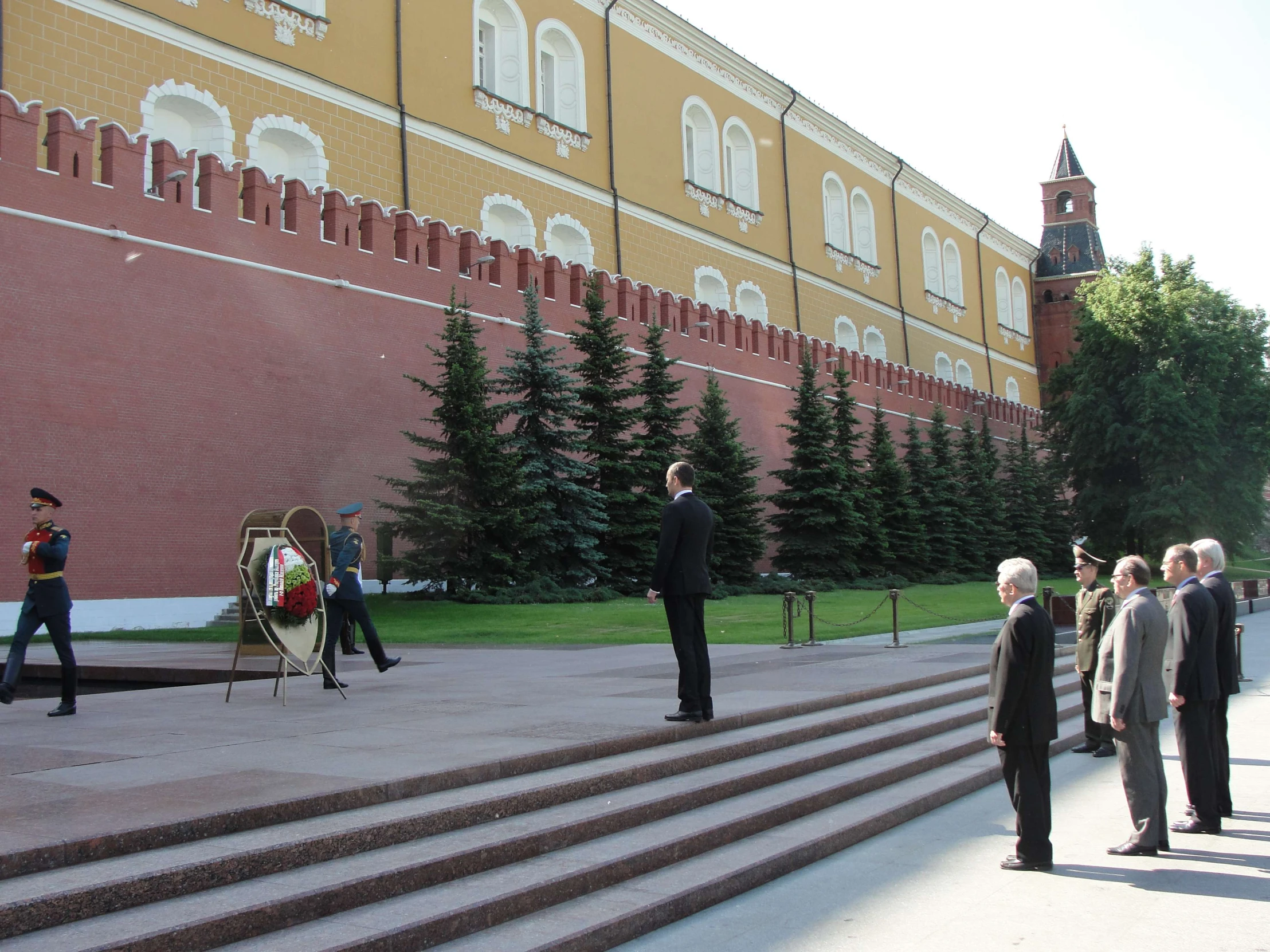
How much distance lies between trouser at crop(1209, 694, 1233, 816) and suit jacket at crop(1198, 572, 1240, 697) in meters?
0.07

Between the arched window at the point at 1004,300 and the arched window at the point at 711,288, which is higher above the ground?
the arched window at the point at 1004,300

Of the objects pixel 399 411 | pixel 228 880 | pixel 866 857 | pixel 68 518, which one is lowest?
pixel 866 857

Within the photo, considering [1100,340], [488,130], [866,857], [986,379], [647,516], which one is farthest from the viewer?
[986,379]

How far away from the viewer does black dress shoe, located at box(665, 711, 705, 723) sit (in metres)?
6.06

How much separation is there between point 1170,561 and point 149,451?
13.0 metres

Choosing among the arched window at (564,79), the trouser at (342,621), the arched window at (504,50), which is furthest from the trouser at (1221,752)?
the arched window at (564,79)

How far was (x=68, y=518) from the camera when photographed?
13977mm

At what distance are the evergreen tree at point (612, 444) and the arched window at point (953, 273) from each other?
1060 inches

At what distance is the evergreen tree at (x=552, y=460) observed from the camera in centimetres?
1830

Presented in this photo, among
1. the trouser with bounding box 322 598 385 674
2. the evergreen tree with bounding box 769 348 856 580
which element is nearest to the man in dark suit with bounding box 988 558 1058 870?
the trouser with bounding box 322 598 385 674

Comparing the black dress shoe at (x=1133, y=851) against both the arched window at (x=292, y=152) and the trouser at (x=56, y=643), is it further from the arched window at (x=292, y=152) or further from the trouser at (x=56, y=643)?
the arched window at (x=292, y=152)

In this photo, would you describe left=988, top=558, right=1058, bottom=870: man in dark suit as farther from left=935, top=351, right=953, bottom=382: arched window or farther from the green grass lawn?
left=935, top=351, right=953, bottom=382: arched window

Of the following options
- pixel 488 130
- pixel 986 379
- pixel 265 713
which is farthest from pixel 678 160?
pixel 265 713

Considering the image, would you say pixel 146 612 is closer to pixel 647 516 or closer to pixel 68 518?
pixel 68 518
